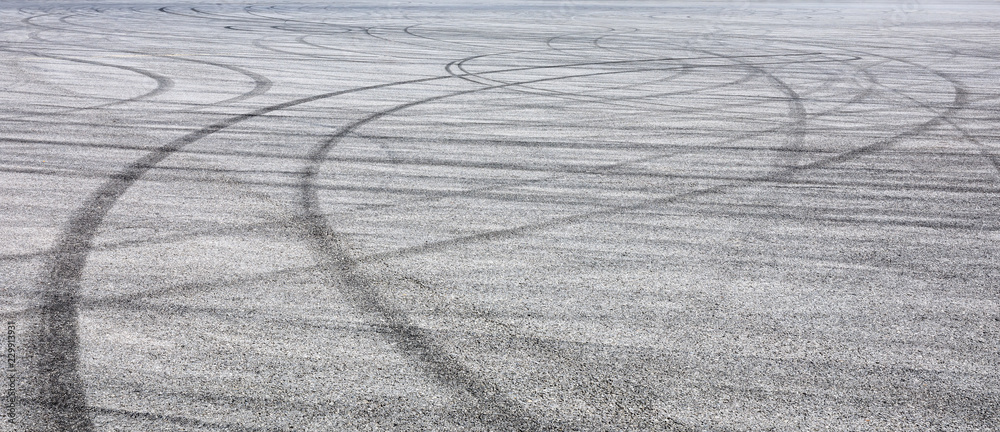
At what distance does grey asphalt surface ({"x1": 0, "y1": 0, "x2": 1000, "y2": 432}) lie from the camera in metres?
3.19

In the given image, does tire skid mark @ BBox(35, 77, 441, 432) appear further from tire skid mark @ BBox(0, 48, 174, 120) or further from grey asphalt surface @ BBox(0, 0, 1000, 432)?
tire skid mark @ BBox(0, 48, 174, 120)

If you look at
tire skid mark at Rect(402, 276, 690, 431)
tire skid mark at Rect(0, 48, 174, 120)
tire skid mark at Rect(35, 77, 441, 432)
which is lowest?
tire skid mark at Rect(0, 48, 174, 120)

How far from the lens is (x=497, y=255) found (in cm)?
468

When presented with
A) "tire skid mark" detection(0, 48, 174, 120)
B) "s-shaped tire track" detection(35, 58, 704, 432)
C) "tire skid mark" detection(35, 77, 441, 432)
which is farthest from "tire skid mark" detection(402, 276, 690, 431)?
"tire skid mark" detection(0, 48, 174, 120)

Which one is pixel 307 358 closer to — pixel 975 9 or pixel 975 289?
pixel 975 289

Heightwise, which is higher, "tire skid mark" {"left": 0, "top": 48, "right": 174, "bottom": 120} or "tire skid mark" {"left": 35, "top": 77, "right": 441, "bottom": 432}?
"tire skid mark" {"left": 35, "top": 77, "right": 441, "bottom": 432}

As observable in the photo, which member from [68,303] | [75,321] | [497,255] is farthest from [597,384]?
[68,303]

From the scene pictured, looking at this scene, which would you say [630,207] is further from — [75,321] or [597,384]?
[75,321]

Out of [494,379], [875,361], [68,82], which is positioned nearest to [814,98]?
[875,361]

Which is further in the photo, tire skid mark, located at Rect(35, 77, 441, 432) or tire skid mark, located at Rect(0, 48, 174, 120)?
tire skid mark, located at Rect(0, 48, 174, 120)

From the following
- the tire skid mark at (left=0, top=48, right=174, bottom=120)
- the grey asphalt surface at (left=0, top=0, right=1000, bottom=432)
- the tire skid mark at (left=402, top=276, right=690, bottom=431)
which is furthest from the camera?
the tire skid mark at (left=0, top=48, right=174, bottom=120)

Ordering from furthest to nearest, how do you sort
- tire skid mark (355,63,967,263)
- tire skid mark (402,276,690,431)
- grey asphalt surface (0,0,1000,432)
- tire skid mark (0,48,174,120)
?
1. tire skid mark (0,48,174,120)
2. tire skid mark (355,63,967,263)
3. grey asphalt surface (0,0,1000,432)
4. tire skid mark (402,276,690,431)

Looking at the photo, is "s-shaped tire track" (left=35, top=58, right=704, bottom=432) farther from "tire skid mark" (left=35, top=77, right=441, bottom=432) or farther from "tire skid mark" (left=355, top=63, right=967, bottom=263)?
"tire skid mark" (left=355, top=63, right=967, bottom=263)

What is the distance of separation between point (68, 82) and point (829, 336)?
985cm
